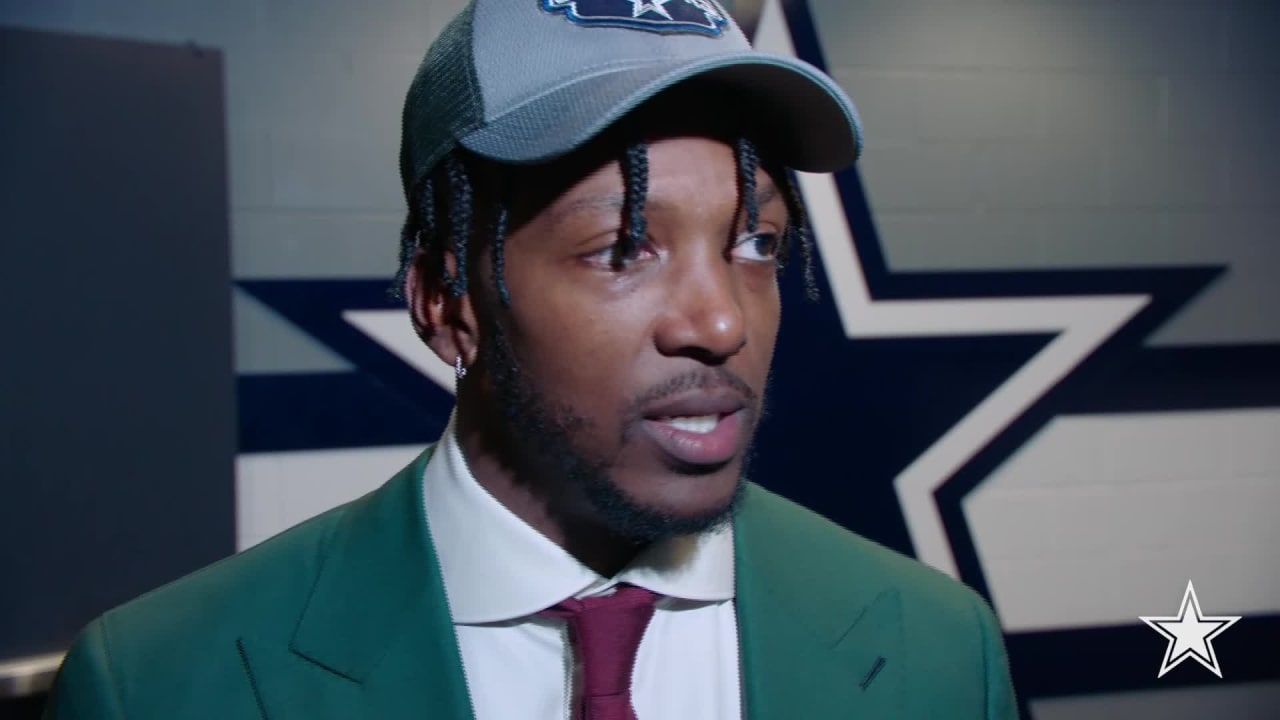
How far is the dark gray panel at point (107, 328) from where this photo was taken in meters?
1.48

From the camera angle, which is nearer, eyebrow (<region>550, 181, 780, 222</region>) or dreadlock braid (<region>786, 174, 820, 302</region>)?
eyebrow (<region>550, 181, 780, 222</region>)

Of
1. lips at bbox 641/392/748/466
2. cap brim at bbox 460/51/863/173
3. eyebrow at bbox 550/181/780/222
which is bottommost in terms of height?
lips at bbox 641/392/748/466

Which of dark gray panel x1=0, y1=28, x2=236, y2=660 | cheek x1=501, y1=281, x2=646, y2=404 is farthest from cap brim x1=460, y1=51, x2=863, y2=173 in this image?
dark gray panel x1=0, y1=28, x2=236, y2=660

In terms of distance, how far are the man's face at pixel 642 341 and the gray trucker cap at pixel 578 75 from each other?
2.0 inches

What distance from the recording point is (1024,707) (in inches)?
73.0

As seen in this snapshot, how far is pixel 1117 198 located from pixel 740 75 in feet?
4.65

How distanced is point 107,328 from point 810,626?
1211 millimetres

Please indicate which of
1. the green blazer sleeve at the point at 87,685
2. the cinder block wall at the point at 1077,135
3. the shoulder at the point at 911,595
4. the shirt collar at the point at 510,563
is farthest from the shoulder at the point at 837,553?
the cinder block wall at the point at 1077,135

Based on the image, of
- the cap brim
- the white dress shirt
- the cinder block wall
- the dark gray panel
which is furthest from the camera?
the cinder block wall

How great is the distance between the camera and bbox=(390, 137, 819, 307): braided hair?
0.70 metres

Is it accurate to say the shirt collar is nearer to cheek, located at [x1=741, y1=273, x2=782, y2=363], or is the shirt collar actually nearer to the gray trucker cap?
cheek, located at [x1=741, y1=273, x2=782, y2=363]

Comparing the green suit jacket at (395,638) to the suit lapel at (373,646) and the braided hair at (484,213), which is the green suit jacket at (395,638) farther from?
the braided hair at (484,213)

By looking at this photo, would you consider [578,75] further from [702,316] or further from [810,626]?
[810,626]

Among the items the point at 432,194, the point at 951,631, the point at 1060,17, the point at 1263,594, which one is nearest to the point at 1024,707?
the point at 1263,594
